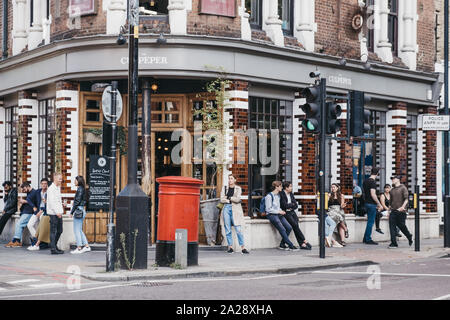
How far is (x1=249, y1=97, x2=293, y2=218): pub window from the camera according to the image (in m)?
20.4

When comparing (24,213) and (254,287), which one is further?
(24,213)

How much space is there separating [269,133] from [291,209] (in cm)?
214

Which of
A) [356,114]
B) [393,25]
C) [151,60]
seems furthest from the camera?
[393,25]

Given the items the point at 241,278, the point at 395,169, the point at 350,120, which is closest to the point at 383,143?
the point at 395,169

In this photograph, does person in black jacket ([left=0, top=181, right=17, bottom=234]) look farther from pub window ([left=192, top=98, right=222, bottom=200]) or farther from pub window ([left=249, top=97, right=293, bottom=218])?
pub window ([left=249, top=97, right=293, bottom=218])

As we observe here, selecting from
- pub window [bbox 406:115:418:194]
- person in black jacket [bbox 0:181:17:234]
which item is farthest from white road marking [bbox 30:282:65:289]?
pub window [bbox 406:115:418:194]

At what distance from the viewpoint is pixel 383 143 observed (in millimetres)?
24078

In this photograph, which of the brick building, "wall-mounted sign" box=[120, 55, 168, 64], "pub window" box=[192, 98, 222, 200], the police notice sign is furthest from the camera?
the police notice sign

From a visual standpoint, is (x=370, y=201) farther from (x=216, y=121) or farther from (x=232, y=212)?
(x=216, y=121)

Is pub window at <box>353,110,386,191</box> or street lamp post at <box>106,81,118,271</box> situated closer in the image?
street lamp post at <box>106,81,118,271</box>

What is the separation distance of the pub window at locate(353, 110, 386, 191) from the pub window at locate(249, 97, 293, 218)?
2.61m

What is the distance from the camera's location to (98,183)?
1920 cm

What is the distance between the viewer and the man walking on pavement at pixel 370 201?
71.7 feet

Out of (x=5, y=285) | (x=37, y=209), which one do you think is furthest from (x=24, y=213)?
(x=5, y=285)
